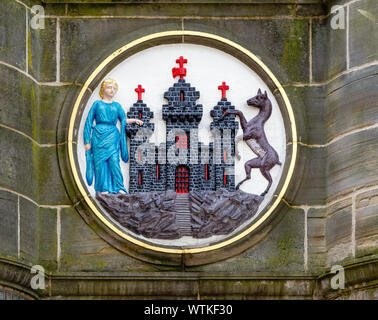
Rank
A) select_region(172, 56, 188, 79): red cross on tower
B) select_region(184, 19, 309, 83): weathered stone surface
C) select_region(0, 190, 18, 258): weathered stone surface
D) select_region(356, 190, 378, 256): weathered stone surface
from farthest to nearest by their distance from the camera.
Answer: select_region(184, 19, 309, 83): weathered stone surface < select_region(172, 56, 188, 79): red cross on tower < select_region(0, 190, 18, 258): weathered stone surface < select_region(356, 190, 378, 256): weathered stone surface

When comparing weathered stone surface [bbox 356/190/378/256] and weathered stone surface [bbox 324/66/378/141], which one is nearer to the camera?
weathered stone surface [bbox 356/190/378/256]

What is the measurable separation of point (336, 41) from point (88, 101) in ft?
8.37

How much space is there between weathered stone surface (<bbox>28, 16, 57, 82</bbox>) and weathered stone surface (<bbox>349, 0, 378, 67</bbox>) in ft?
9.82

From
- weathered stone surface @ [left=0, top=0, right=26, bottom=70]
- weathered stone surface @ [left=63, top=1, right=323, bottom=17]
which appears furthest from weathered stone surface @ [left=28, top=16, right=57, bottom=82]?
weathered stone surface @ [left=63, top=1, right=323, bottom=17]

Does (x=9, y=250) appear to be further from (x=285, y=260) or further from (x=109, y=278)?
(x=285, y=260)

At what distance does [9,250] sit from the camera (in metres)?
21.5

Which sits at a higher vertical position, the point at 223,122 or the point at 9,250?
the point at 223,122

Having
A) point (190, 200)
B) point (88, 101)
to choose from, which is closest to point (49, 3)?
point (88, 101)

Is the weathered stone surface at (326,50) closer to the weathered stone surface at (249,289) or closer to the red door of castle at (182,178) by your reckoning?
the red door of castle at (182,178)

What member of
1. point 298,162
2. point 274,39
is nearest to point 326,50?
point 274,39

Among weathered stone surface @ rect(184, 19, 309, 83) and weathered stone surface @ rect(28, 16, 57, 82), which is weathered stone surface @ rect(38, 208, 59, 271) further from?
weathered stone surface @ rect(184, 19, 309, 83)

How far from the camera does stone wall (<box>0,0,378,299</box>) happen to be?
21625mm

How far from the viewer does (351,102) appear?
22.1 meters

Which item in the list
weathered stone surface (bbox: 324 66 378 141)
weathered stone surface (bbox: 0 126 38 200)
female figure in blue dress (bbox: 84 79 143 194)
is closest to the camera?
weathered stone surface (bbox: 0 126 38 200)
